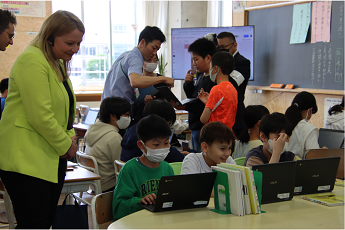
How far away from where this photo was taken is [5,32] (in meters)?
1.91

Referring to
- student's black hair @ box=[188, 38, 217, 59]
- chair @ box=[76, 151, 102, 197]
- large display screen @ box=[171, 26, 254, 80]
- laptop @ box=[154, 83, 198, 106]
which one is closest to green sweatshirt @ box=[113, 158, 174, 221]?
chair @ box=[76, 151, 102, 197]

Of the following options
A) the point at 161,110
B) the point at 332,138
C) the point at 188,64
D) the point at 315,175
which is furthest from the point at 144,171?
the point at 188,64

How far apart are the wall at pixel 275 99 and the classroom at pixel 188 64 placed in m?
0.01

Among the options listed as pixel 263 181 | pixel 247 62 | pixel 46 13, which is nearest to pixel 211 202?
pixel 263 181

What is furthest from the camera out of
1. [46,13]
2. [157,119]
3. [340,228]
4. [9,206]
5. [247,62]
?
[46,13]

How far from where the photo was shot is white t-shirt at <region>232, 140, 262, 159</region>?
258 centimetres

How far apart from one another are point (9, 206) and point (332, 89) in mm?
3862

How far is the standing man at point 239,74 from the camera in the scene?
10.3 ft

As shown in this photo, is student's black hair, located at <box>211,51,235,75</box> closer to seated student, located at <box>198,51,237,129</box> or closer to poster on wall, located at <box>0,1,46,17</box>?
seated student, located at <box>198,51,237,129</box>

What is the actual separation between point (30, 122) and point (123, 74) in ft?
4.58

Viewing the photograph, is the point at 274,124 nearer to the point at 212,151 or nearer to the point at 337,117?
the point at 212,151

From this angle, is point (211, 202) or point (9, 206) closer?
point (211, 202)

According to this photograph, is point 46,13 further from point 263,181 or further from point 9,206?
point 263,181

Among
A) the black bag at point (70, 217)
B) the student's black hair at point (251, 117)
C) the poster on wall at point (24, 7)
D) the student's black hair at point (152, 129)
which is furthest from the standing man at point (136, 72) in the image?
the poster on wall at point (24, 7)
